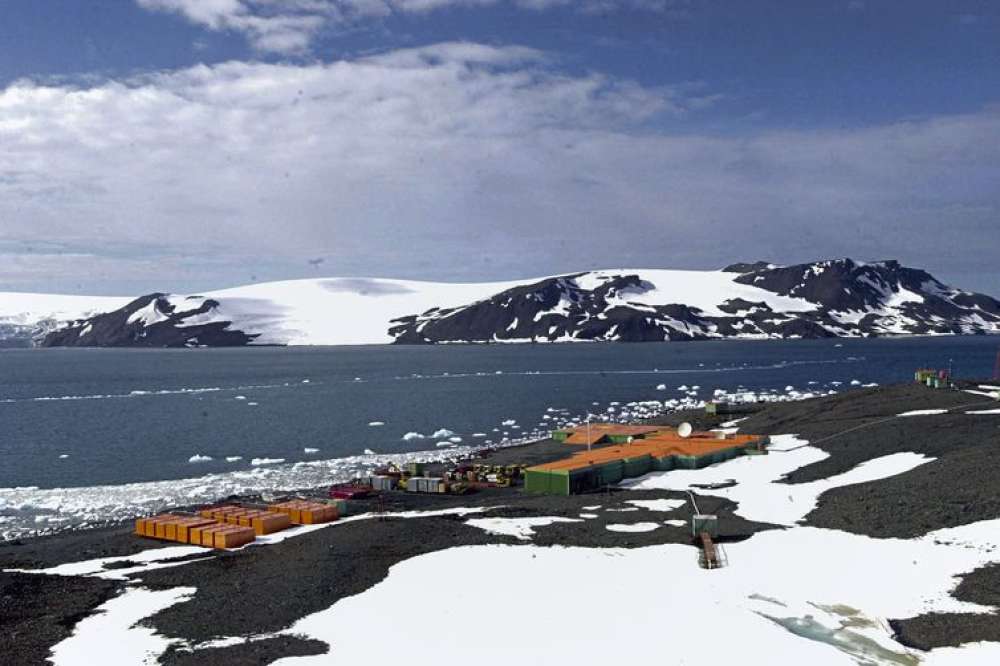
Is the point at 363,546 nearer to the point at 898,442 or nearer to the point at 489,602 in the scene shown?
the point at 489,602

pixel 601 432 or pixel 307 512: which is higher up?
pixel 601 432

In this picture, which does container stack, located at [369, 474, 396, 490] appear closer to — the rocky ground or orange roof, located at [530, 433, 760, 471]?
the rocky ground

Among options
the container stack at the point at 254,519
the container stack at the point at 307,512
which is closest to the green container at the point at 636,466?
the container stack at the point at 307,512

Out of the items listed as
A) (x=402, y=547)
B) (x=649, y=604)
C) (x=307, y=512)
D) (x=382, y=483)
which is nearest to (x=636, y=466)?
(x=382, y=483)

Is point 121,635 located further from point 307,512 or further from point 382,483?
point 382,483

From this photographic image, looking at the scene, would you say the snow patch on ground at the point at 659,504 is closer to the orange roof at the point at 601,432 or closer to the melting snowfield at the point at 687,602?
the melting snowfield at the point at 687,602

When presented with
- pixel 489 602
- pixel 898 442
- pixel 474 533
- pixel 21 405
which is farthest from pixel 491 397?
pixel 489 602
